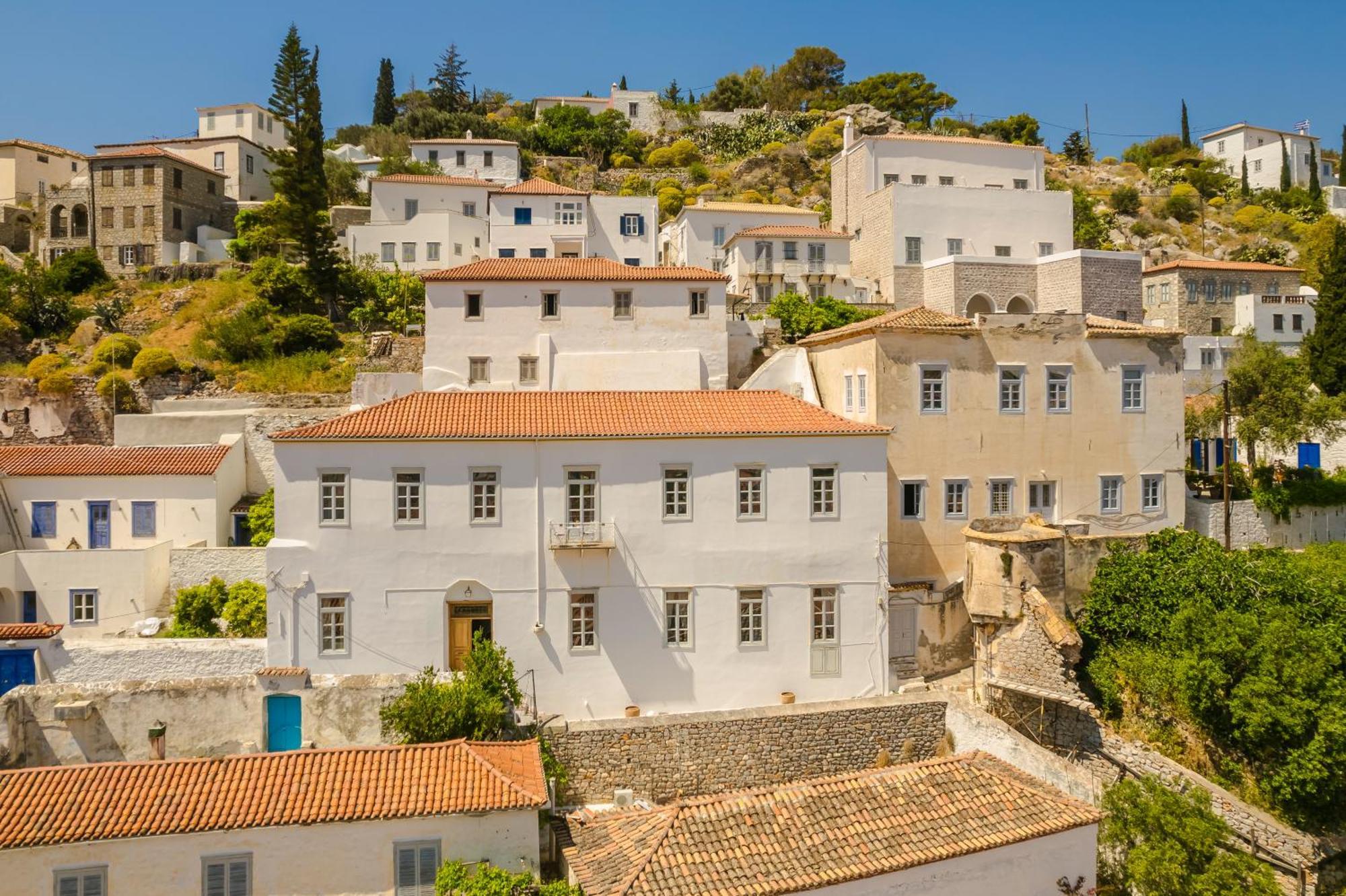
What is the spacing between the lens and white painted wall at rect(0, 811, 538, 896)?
12727mm

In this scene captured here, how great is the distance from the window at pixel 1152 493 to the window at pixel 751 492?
1293 cm

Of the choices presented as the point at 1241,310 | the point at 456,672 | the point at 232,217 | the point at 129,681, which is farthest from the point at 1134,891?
the point at 232,217

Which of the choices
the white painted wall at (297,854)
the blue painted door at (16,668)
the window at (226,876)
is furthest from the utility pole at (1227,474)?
the blue painted door at (16,668)

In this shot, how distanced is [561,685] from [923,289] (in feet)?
88.8

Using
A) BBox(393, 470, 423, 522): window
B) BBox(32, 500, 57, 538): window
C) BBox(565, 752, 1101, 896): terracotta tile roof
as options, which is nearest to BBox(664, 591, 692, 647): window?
BBox(565, 752, 1101, 896): terracotta tile roof

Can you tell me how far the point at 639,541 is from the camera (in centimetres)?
2064

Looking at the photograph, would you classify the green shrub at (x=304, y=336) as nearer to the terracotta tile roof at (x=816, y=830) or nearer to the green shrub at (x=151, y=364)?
the green shrub at (x=151, y=364)

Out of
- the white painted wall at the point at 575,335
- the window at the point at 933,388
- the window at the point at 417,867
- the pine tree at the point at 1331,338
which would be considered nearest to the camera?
the window at the point at 417,867

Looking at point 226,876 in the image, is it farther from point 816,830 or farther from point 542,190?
point 542,190

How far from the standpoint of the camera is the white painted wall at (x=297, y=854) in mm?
12727

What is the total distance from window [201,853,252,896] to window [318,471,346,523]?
322 inches

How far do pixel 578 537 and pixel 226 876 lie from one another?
9329 millimetres

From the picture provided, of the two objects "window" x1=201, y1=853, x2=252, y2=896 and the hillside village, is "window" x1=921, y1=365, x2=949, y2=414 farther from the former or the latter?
"window" x1=201, y1=853, x2=252, y2=896

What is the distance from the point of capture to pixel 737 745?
62.6 feet
